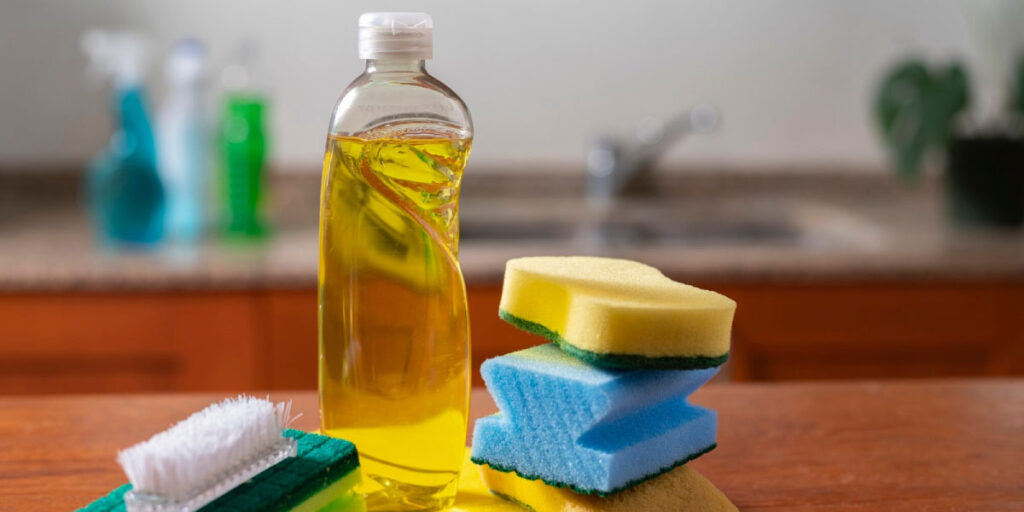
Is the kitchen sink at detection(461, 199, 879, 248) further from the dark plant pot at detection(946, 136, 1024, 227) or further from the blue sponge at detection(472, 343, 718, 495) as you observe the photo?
the blue sponge at detection(472, 343, 718, 495)

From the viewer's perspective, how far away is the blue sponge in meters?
0.66

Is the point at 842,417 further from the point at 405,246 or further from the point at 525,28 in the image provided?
the point at 525,28

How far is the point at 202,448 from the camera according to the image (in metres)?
0.58

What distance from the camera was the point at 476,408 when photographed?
0.96 meters

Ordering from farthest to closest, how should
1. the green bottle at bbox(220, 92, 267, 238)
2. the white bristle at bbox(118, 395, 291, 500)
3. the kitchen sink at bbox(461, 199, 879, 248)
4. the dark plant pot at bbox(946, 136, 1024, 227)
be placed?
the kitchen sink at bbox(461, 199, 879, 248) < the dark plant pot at bbox(946, 136, 1024, 227) < the green bottle at bbox(220, 92, 267, 238) < the white bristle at bbox(118, 395, 291, 500)

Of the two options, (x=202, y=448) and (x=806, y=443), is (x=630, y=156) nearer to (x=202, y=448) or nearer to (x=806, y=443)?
(x=806, y=443)

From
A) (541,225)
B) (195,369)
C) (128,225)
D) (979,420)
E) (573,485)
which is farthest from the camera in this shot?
(541,225)

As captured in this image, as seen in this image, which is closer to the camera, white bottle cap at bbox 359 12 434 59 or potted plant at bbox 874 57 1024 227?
white bottle cap at bbox 359 12 434 59

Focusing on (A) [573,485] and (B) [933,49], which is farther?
(B) [933,49]

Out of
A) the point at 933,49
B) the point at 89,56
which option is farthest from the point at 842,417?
the point at 89,56

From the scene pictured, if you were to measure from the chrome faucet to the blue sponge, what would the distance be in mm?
1521

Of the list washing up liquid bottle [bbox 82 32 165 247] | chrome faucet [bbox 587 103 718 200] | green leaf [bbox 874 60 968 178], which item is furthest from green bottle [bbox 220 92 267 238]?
green leaf [bbox 874 60 968 178]

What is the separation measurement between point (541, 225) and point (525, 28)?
42 cm

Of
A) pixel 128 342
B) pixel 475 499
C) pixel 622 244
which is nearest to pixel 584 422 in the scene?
pixel 475 499
